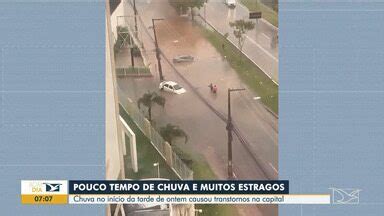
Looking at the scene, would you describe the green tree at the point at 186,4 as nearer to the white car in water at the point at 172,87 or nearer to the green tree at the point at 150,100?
the white car in water at the point at 172,87

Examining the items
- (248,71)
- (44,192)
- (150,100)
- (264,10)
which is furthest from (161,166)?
(264,10)

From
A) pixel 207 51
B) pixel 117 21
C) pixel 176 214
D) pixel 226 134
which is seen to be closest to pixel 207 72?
pixel 207 51

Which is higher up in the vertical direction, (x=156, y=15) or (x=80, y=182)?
(x=156, y=15)

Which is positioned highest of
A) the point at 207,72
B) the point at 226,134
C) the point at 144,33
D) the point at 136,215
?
the point at 144,33

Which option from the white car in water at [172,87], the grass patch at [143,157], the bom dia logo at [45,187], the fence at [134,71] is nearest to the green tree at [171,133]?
the grass patch at [143,157]

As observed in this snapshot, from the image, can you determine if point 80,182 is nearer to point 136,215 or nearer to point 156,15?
point 136,215

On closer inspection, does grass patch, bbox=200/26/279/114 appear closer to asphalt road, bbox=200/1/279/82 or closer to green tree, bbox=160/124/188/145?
asphalt road, bbox=200/1/279/82

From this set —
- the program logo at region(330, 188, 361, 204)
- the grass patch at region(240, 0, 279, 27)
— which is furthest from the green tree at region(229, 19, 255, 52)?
the program logo at region(330, 188, 361, 204)
